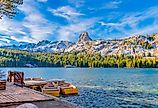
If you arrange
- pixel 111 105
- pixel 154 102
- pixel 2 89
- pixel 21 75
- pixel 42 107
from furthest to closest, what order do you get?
1. pixel 154 102
2. pixel 111 105
3. pixel 21 75
4. pixel 2 89
5. pixel 42 107

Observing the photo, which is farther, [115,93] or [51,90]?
[115,93]

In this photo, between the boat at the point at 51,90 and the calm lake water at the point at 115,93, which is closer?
the calm lake water at the point at 115,93

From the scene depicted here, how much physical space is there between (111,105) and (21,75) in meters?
13.4

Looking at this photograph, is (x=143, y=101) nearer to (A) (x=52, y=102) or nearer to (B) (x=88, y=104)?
(B) (x=88, y=104)

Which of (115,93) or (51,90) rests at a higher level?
(51,90)

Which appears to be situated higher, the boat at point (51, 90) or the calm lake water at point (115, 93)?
the boat at point (51, 90)

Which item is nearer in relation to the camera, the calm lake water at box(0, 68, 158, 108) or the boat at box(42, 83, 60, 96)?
the calm lake water at box(0, 68, 158, 108)

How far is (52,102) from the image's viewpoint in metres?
17.6

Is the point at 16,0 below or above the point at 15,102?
above

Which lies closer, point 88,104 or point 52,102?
point 52,102

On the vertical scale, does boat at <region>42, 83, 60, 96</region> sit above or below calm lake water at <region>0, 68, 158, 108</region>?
above

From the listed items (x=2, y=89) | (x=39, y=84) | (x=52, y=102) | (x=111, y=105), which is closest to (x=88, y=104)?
(x=111, y=105)

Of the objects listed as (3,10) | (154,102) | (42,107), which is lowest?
(154,102)

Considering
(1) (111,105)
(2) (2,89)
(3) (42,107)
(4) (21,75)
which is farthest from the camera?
(1) (111,105)
